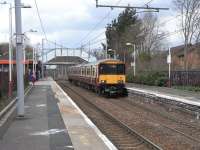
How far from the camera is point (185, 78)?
49250mm

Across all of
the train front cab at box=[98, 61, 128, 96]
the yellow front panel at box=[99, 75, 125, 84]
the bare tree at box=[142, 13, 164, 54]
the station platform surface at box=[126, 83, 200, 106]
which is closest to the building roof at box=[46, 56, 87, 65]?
the bare tree at box=[142, 13, 164, 54]

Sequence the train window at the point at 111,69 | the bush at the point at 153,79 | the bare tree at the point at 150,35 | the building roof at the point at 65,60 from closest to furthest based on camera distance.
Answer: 1. the train window at the point at 111,69
2. the bush at the point at 153,79
3. the bare tree at the point at 150,35
4. the building roof at the point at 65,60

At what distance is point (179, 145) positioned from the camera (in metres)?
14.9

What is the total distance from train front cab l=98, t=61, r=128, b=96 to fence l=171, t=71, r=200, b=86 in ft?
26.9

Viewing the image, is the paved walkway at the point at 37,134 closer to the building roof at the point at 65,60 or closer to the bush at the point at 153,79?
the bush at the point at 153,79

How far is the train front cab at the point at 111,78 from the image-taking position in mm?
40219

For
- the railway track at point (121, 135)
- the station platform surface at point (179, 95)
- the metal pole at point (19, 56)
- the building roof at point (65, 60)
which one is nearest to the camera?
the railway track at point (121, 135)

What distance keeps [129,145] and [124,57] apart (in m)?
76.4

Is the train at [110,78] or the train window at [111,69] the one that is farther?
the train window at [111,69]

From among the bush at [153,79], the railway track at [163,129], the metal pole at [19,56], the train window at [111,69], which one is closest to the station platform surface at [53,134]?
the metal pole at [19,56]

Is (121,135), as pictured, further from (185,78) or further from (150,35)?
(150,35)

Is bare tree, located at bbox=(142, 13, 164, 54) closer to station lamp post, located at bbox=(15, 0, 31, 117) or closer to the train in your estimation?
the train

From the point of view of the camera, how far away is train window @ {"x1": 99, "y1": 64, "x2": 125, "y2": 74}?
4046 centimetres

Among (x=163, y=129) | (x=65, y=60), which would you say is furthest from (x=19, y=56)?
(x=65, y=60)
